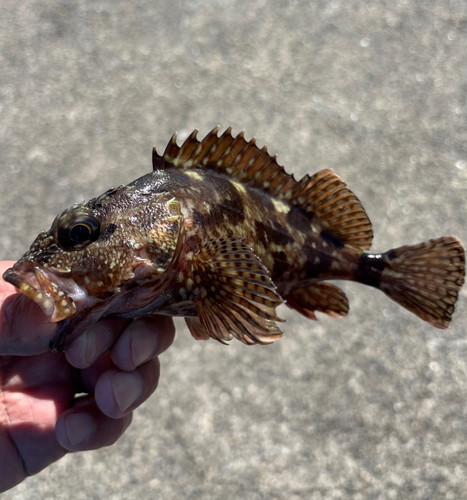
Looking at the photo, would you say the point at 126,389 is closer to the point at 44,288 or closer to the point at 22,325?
the point at 22,325

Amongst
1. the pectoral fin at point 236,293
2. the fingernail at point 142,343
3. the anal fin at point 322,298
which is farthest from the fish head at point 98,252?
the anal fin at point 322,298

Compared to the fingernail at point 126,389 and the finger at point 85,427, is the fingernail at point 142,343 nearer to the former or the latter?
the fingernail at point 126,389

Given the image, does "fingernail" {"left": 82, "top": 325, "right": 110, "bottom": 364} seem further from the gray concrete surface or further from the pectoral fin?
the gray concrete surface

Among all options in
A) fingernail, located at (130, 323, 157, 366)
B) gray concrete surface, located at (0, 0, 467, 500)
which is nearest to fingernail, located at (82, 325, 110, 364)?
fingernail, located at (130, 323, 157, 366)

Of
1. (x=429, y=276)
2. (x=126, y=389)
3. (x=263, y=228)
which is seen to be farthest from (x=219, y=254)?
(x=429, y=276)

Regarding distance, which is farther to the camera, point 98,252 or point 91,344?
point 91,344
